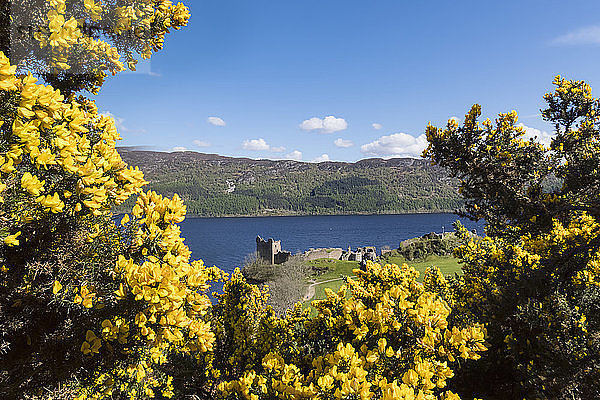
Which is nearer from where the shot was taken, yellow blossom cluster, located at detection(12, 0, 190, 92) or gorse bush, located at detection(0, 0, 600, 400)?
gorse bush, located at detection(0, 0, 600, 400)

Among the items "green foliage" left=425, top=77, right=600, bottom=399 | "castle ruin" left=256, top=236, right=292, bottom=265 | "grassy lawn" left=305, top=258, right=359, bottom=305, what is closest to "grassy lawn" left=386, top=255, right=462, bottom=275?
"grassy lawn" left=305, top=258, right=359, bottom=305

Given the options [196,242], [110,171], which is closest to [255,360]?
[110,171]

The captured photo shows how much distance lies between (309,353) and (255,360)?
1.86m

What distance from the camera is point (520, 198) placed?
620cm

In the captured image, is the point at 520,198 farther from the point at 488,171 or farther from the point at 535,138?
the point at 535,138

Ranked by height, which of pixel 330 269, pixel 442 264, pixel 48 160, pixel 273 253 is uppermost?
pixel 48 160

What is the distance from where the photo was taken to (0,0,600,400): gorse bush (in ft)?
7.18

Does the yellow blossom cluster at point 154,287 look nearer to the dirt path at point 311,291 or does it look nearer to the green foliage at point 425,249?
the dirt path at point 311,291

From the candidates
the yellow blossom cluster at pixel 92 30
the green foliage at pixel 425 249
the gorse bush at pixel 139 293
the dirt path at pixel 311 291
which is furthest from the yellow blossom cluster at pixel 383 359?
the green foliage at pixel 425 249

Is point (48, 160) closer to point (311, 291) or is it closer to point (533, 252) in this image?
point (533, 252)

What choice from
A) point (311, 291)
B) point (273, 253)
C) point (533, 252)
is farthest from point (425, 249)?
point (533, 252)

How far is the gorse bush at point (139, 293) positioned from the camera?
2188mm

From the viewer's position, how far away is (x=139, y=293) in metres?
2.17

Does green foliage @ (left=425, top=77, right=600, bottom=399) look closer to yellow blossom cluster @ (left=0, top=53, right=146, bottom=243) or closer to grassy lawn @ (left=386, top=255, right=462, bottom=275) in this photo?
yellow blossom cluster @ (left=0, top=53, right=146, bottom=243)
